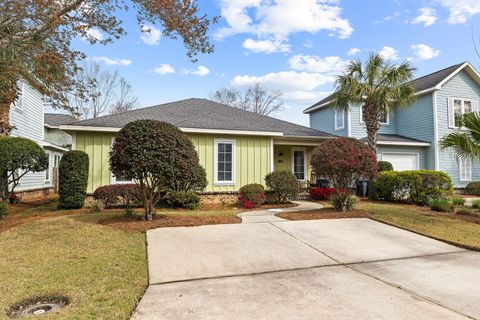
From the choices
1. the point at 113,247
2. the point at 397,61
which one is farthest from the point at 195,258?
the point at 397,61

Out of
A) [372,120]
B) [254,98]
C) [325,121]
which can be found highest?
[254,98]

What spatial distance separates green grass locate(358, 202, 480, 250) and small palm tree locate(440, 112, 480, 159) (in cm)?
196

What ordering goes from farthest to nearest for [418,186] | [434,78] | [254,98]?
[254,98] → [434,78] → [418,186]

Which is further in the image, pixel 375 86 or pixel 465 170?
pixel 465 170

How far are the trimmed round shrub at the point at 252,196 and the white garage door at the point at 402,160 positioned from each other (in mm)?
9322

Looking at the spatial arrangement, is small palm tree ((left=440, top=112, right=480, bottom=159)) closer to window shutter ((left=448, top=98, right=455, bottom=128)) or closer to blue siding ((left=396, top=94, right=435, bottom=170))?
blue siding ((left=396, top=94, right=435, bottom=170))

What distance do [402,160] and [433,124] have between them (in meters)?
2.68

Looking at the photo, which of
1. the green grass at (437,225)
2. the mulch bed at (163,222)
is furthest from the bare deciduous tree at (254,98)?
the mulch bed at (163,222)

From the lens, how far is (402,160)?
58.7ft

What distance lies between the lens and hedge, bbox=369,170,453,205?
12312 mm

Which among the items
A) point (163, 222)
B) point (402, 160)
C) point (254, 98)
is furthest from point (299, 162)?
point (254, 98)

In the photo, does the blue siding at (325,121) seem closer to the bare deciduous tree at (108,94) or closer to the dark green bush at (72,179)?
the dark green bush at (72,179)

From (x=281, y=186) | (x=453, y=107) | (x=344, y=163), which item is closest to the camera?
(x=344, y=163)

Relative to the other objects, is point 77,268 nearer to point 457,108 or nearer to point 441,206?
point 441,206
